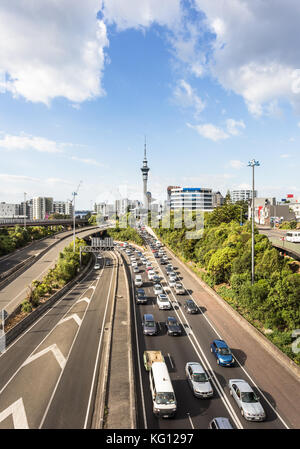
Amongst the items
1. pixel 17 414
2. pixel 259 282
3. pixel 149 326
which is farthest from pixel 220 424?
pixel 259 282

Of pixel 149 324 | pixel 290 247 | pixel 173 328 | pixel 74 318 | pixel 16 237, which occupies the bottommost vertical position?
pixel 74 318

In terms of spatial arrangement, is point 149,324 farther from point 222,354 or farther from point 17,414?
point 17,414

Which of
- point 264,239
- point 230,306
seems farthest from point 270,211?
point 230,306

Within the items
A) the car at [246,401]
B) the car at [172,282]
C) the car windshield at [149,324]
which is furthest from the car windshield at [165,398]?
the car at [172,282]

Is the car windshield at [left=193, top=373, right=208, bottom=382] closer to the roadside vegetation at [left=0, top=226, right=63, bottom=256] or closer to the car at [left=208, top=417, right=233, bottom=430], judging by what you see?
the car at [left=208, top=417, right=233, bottom=430]

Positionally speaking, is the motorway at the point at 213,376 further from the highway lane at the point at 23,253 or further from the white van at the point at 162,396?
the highway lane at the point at 23,253
